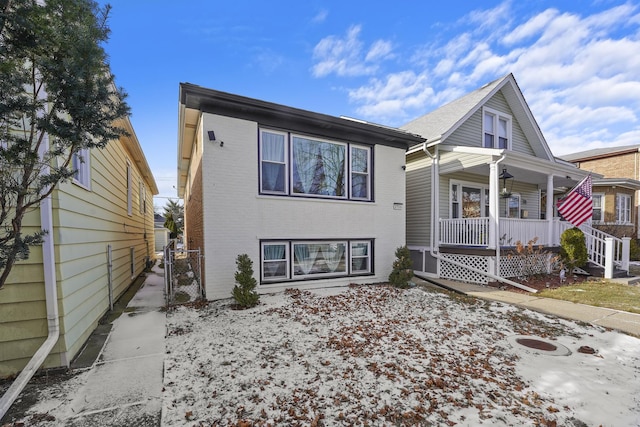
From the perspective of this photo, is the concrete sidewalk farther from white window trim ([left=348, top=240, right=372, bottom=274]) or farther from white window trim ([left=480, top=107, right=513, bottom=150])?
white window trim ([left=480, top=107, right=513, bottom=150])

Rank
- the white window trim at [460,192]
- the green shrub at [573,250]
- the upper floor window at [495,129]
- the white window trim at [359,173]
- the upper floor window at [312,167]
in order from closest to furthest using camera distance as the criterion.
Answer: the upper floor window at [312,167]
the white window trim at [359,173]
the green shrub at [573,250]
the white window trim at [460,192]
the upper floor window at [495,129]

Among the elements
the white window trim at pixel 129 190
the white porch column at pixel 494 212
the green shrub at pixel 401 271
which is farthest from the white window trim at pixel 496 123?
the white window trim at pixel 129 190

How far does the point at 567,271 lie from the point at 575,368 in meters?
8.18

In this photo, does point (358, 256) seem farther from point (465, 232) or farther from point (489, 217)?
point (489, 217)

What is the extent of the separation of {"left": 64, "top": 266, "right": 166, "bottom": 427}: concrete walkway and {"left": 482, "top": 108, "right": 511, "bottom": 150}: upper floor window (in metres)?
12.5

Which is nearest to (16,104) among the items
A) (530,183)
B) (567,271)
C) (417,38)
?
(417,38)

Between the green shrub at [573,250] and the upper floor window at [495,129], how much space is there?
170 inches

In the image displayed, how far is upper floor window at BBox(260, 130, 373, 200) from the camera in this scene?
716 centimetres

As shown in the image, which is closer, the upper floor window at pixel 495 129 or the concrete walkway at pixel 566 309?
the concrete walkway at pixel 566 309

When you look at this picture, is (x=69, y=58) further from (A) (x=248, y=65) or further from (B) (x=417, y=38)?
(B) (x=417, y=38)

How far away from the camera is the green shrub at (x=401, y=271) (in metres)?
7.93

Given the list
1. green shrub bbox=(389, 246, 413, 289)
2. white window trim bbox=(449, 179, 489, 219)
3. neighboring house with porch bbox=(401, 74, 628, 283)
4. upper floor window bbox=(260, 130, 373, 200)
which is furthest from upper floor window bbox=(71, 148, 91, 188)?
white window trim bbox=(449, 179, 489, 219)

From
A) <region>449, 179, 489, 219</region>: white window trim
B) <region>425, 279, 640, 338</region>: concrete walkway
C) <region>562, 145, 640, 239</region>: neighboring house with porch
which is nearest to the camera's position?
<region>425, 279, 640, 338</region>: concrete walkway

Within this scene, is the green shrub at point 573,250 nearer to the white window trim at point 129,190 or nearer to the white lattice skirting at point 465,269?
the white lattice skirting at point 465,269
